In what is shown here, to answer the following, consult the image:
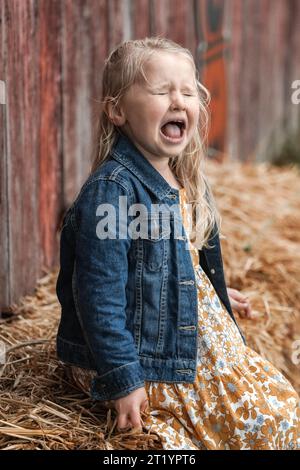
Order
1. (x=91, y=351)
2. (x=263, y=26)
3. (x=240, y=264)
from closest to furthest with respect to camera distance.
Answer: (x=91, y=351)
(x=240, y=264)
(x=263, y=26)

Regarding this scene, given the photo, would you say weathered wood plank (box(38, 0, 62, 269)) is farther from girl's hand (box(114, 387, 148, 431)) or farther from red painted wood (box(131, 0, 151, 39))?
girl's hand (box(114, 387, 148, 431))

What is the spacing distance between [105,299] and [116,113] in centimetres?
60

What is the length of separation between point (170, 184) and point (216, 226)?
0.93ft

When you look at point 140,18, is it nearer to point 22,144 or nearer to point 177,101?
point 22,144

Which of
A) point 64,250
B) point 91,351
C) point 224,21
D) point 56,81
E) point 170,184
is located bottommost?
point 91,351

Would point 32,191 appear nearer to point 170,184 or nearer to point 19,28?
point 19,28

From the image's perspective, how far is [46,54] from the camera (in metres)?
3.49

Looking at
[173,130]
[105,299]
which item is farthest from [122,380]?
[173,130]

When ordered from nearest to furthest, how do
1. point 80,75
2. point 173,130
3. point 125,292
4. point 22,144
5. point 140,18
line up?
1. point 125,292
2. point 173,130
3. point 22,144
4. point 80,75
5. point 140,18

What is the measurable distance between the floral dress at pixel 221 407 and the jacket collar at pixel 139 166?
425 mm

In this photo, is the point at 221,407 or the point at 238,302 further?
the point at 238,302

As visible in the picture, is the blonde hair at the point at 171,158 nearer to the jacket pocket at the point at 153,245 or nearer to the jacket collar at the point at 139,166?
the jacket collar at the point at 139,166

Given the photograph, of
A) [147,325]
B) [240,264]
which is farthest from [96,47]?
[147,325]

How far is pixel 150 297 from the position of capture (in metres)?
2.37
